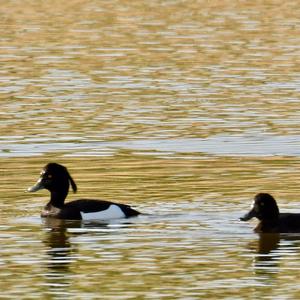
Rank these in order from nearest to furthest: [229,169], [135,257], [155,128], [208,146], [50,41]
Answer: [135,257], [229,169], [208,146], [155,128], [50,41]

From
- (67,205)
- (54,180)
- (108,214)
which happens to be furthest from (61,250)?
(54,180)

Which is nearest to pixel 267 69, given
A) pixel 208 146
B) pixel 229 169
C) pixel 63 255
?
pixel 208 146

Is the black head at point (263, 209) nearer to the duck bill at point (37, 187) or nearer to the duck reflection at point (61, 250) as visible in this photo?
the duck reflection at point (61, 250)

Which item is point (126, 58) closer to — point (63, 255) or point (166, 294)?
point (63, 255)

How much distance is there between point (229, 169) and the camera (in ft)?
82.2

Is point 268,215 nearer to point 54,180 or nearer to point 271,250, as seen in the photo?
point 271,250

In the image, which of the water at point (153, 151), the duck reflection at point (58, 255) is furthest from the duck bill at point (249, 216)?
the duck reflection at point (58, 255)

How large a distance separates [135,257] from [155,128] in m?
11.9

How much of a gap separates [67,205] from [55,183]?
511 mm

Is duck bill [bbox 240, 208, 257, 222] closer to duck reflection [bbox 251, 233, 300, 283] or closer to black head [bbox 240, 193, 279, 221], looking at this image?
black head [bbox 240, 193, 279, 221]

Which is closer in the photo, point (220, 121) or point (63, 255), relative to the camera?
point (63, 255)

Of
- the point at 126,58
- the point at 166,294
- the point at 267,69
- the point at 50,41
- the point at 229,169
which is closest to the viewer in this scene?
the point at 166,294

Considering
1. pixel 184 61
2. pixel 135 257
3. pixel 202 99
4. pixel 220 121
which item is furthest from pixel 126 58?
pixel 135 257

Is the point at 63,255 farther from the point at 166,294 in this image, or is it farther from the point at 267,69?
the point at 267,69
